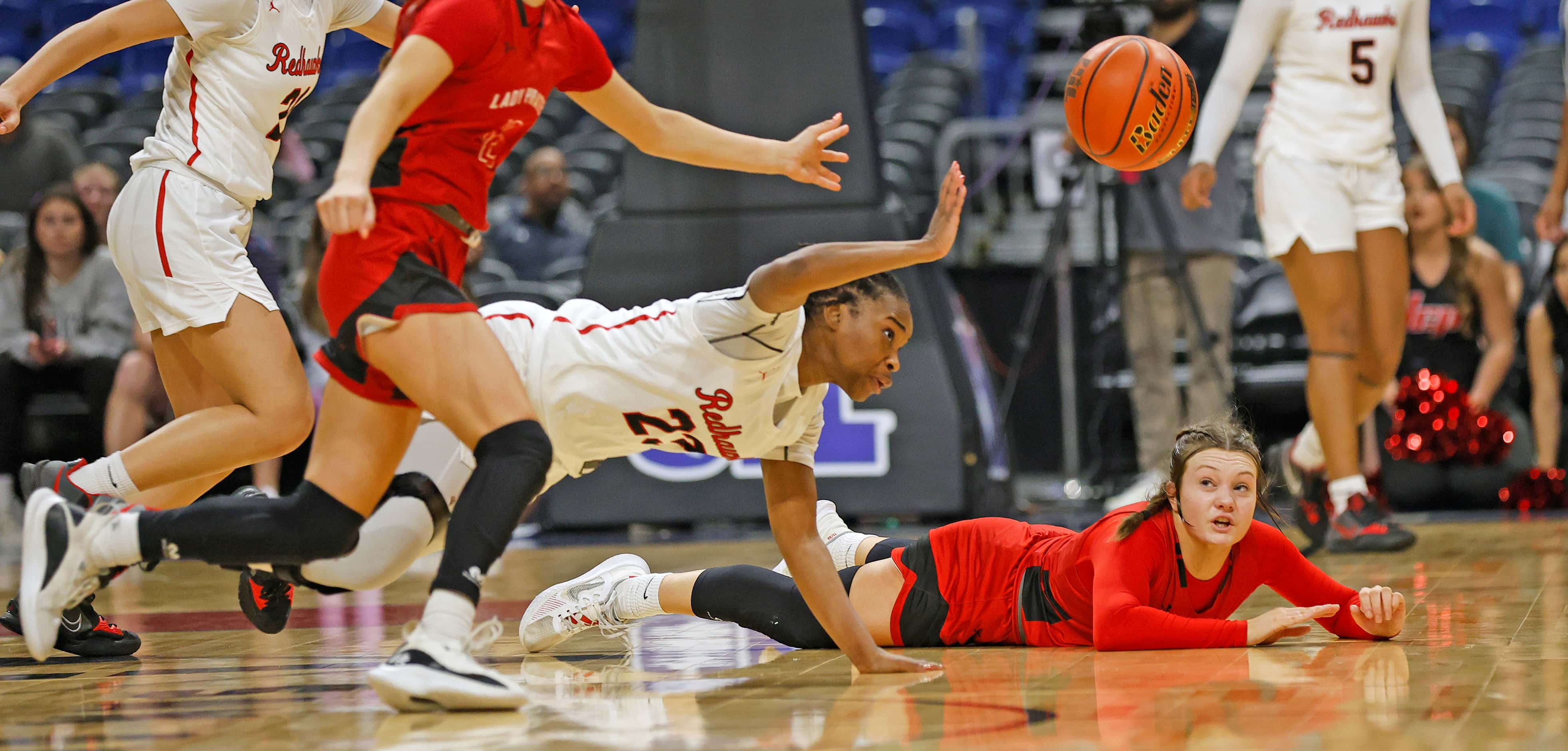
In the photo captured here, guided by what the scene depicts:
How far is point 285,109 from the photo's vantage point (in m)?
3.80

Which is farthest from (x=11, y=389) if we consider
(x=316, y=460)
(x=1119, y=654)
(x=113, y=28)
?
(x=1119, y=654)

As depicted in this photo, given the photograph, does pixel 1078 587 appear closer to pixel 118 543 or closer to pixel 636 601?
pixel 636 601

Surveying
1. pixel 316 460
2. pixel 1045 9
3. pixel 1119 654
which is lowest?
pixel 1119 654

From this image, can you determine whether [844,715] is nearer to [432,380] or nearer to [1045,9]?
[432,380]

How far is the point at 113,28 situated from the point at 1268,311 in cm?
624

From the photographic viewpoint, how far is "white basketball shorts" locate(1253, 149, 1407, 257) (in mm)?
5512

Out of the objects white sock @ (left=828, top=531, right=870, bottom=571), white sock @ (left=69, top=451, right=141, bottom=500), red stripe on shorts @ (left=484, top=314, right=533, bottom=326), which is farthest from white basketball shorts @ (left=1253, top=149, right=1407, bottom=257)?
white sock @ (left=69, top=451, right=141, bottom=500)

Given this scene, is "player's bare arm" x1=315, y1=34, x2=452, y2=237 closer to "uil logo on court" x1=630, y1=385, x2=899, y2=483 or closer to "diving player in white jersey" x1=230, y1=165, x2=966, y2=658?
"diving player in white jersey" x1=230, y1=165, x2=966, y2=658

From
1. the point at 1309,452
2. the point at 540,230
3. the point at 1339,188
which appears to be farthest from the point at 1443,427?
the point at 540,230

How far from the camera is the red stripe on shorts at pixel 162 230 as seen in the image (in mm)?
3588

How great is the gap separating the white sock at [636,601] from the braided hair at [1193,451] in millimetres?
1049

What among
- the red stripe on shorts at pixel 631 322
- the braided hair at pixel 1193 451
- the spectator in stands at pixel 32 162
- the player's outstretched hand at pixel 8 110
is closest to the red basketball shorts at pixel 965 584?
the braided hair at pixel 1193 451

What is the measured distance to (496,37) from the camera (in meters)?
2.95

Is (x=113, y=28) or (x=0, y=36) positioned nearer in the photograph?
(x=113, y=28)
